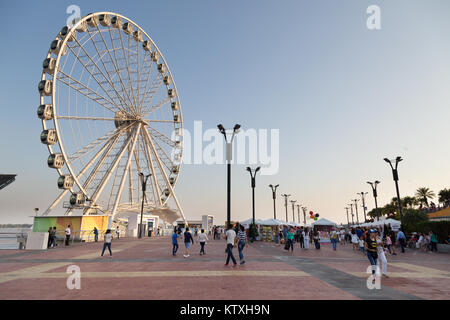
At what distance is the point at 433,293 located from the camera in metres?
6.75

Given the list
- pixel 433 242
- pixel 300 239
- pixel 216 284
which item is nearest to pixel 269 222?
pixel 300 239

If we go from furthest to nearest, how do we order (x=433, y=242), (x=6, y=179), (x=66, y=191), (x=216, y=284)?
(x=6, y=179) → (x=66, y=191) → (x=433, y=242) → (x=216, y=284)

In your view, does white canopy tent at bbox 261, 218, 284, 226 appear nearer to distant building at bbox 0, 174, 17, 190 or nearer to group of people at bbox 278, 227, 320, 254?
group of people at bbox 278, 227, 320, 254

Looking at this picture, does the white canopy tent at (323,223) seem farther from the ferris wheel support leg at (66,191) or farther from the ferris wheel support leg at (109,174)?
the ferris wheel support leg at (66,191)

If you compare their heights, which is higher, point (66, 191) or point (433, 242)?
point (66, 191)

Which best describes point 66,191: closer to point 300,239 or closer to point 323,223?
point 300,239

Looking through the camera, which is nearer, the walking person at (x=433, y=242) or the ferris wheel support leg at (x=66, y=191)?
the walking person at (x=433, y=242)

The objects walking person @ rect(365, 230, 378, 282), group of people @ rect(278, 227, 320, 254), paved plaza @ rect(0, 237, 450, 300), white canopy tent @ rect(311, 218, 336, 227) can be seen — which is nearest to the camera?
paved plaza @ rect(0, 237, 450, 300)

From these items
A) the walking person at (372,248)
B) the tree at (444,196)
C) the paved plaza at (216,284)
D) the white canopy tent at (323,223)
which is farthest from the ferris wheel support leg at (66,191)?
the tree at (444,196)

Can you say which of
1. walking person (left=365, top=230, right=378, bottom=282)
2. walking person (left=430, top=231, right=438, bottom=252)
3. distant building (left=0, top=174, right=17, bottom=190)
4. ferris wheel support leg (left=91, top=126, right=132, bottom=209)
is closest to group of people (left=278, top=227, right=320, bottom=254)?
walking person (left=430, top=231, right=438, bottom=252)

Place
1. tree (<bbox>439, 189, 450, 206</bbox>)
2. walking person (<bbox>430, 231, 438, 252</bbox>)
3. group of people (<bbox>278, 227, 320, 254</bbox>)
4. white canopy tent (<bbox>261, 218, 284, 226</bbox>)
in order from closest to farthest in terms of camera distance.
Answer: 1. group of people (<bbox>278, 227, 320, 254</bbox>)
2. walking person (<bbox>430, 231, 438, 252</bbox>)
3. white canopy tent (<bbox>261, 218, 284, 226</bbox>)
4. tree (<bbox>439, 189, 450, 206</bbox>)

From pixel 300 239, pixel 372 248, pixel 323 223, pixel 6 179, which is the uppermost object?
pixel 6 179
